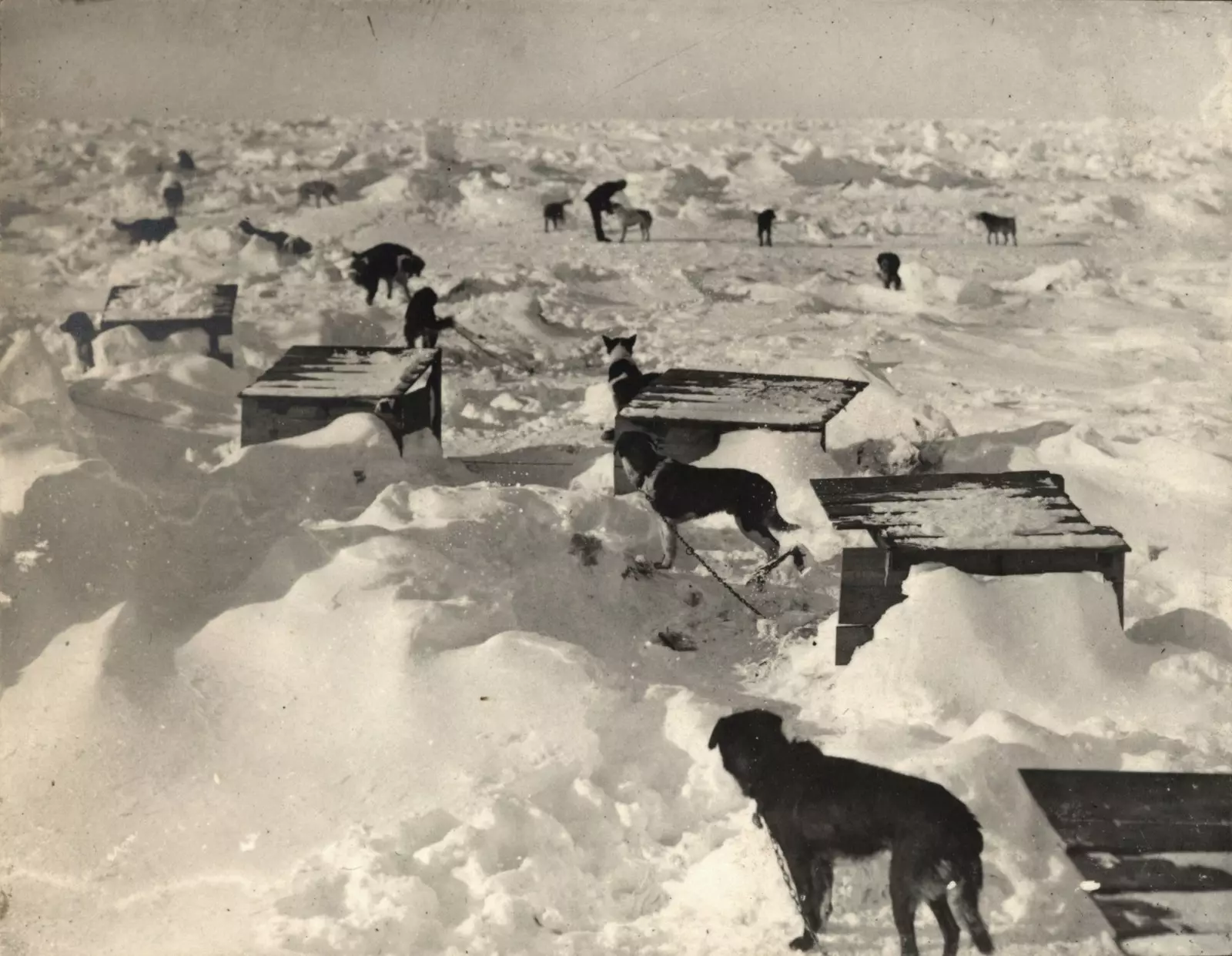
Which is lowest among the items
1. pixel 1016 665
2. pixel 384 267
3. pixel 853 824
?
pixel 853 824

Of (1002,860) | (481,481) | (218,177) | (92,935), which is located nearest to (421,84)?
(218,177)

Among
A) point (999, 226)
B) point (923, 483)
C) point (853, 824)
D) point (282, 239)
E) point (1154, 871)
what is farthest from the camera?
point (999, 226)

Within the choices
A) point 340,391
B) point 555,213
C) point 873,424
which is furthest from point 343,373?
point 873,424

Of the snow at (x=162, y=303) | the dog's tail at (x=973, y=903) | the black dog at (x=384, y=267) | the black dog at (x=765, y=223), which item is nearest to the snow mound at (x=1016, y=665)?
the dog's tail at (x=973, y=903)

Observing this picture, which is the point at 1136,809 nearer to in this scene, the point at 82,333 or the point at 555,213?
the point at 555,213

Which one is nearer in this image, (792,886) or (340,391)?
(792,886)

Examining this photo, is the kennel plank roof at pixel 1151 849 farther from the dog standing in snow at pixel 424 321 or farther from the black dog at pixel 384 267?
the black dog at pixel 384 267

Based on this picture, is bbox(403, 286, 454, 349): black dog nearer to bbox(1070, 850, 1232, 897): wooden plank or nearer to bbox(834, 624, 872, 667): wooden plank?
bbox(834, 624, 872, 667): wooden plank

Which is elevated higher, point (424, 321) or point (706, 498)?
point (424, 321)
